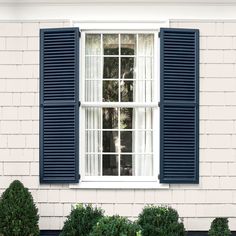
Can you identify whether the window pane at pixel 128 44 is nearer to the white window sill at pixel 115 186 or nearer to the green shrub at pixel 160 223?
the white window sill at pixel 115 186

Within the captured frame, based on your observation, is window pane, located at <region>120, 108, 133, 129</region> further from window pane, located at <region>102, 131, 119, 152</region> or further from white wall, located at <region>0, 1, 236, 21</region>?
white wall, located at <region>0, 1, 236, 21</region>

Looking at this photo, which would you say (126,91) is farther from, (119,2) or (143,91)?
(119,2)

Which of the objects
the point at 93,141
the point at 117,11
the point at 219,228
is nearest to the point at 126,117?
the point at 93,141

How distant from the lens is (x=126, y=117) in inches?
340

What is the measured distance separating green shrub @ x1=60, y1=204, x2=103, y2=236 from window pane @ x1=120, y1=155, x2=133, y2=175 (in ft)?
2.83

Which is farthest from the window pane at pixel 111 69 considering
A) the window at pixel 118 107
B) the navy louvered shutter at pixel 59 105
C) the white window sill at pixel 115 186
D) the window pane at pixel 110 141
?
the white window sill at pixel 115 186

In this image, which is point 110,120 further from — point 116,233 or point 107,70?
point 116,233

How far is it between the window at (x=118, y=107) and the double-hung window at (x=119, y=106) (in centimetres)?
1

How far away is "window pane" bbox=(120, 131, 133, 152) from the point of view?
863cm

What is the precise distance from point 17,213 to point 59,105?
62.3 inches

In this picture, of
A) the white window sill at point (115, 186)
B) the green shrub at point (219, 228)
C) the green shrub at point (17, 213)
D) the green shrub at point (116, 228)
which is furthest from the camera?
the white window sill at point (115, 186)

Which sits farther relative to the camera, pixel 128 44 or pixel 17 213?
pixel 128 44

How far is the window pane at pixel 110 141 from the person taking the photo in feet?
28.3

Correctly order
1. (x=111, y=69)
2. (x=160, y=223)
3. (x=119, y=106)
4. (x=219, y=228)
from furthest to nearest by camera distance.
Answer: (x=111, y=69) < (x=119, y=106) < (x=219, y=228) < (x=160, y=223)
